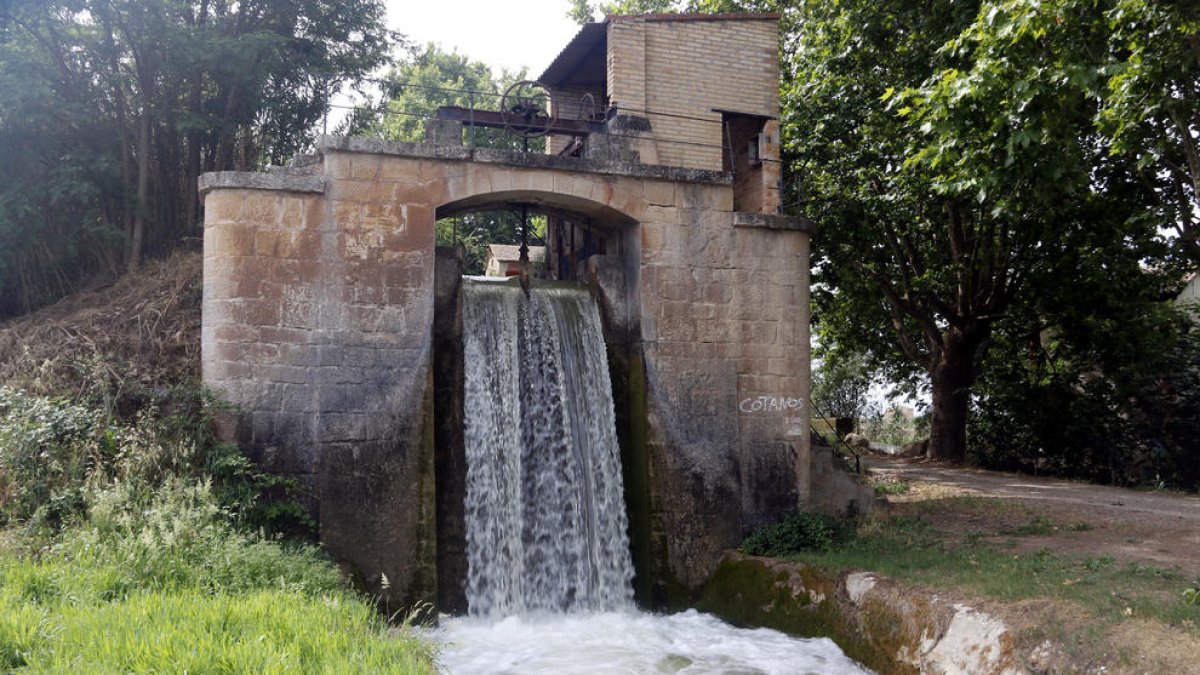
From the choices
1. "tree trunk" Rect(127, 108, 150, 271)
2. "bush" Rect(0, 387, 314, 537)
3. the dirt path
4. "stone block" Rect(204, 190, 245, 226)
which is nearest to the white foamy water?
"bush" Rect(0, 387, 314, 537)

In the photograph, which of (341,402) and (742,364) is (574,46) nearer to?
(742,364)

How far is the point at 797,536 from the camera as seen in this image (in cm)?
1004

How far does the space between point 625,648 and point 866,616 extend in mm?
2178

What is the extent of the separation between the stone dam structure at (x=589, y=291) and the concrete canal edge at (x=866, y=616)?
860 millimetres

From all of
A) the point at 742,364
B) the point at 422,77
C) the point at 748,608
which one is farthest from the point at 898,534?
the point at 422,77

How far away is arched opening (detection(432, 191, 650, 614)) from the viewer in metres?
9.62

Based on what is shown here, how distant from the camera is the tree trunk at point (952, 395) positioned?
17672 millimetres

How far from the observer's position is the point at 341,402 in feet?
29.8

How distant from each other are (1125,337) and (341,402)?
13.6 m

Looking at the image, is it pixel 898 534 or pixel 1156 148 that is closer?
pixel 898 534

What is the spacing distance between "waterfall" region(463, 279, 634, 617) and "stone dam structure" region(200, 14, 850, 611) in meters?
0.30

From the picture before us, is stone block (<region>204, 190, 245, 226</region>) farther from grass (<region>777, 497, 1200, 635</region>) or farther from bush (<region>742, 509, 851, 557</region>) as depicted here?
grass (<region>777, 497, 1200, 635</region>)

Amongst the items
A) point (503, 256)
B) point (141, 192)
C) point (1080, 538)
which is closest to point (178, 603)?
point (141, 192)

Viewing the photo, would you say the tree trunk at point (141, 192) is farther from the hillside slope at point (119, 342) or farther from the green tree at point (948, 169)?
the green tree at point (948, 169)
